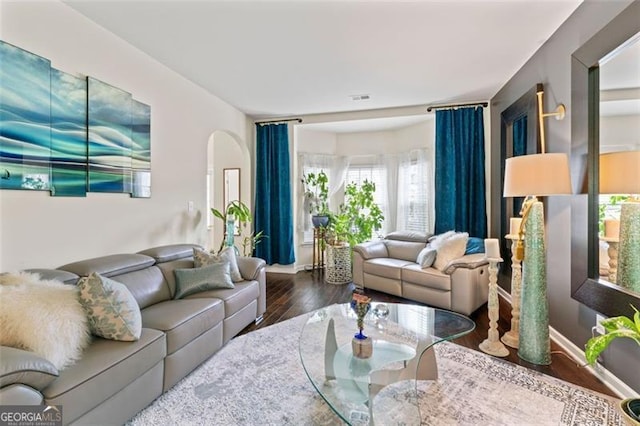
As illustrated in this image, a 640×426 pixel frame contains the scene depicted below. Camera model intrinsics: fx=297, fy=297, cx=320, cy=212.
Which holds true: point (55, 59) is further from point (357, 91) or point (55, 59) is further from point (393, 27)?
point (357, 91)

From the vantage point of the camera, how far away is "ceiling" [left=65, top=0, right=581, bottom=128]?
2.30 metres

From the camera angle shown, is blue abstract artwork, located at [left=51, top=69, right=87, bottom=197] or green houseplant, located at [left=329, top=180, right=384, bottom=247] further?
green houseplant, located at [left=329, top=180, right=384, bottom=247]

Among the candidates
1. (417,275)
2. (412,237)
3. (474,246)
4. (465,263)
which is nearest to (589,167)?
(465,263)

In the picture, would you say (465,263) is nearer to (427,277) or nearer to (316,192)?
(427,277)

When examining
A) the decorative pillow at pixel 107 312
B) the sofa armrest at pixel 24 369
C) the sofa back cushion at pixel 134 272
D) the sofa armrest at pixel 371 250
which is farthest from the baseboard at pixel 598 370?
the sofa back cushion at pixel 134 272

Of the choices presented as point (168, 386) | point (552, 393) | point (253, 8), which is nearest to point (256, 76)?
point (253, 8)

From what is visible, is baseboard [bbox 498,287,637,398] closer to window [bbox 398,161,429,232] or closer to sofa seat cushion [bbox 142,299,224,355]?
window [bbox 398,161,429,232]

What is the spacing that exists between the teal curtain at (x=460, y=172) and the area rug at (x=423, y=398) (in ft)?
7.90

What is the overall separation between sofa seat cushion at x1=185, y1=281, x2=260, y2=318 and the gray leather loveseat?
1.75 meters

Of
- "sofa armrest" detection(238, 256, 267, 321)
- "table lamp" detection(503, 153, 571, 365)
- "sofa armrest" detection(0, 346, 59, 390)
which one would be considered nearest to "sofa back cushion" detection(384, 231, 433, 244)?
"table lamp" detection(503, 153, 571, 365)

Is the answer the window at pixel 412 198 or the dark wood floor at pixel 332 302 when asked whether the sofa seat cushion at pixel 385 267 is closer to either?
the dark wood floor at pixel 332 302

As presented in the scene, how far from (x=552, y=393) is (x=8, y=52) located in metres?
4.22

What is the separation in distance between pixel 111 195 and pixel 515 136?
4368 millimetres

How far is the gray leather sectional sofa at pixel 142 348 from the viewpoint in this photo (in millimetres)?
1310
